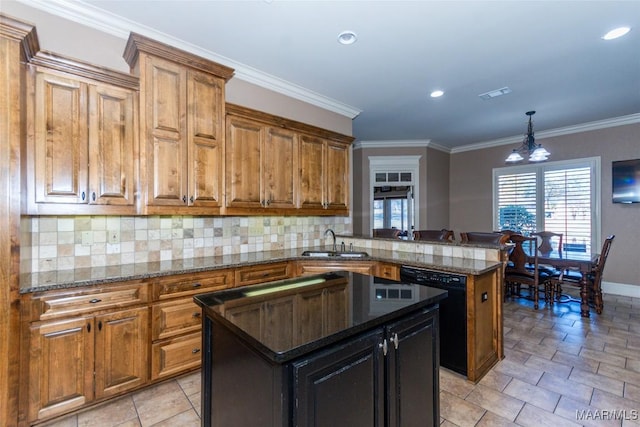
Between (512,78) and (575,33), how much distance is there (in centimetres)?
85

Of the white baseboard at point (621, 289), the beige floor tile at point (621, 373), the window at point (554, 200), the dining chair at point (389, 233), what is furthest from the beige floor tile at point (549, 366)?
the white baseboard at point (621, 289)

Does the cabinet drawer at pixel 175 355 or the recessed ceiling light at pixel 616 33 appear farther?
the recessed ceiling light at pixel 616 33

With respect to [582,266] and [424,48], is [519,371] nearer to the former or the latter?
[582,266]

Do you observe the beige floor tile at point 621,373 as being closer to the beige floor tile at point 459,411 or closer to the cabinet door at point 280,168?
the beige floor tile at point 459,411

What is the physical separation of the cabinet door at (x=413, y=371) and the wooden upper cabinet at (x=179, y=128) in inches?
79.6

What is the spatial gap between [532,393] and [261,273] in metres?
2.41

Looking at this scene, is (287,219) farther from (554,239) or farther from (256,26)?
(554,239)

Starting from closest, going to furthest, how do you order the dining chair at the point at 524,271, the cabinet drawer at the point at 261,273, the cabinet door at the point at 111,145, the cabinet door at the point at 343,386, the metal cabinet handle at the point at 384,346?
the cabinet door at the point at 343,386 → the metal cabinet handle at the point at 384,346 → the cabinet door at the point at 111,145 → the cabinet drawer at the point at 261,273 → the dining chair at the point at 524,271

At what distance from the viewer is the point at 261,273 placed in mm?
2902

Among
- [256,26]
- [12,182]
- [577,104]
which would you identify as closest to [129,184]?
[12,182]

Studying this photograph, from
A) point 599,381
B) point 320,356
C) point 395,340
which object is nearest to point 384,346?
point 395,340

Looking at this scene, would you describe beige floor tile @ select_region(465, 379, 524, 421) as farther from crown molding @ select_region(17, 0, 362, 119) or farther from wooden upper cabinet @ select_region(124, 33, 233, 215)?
crown molding @ select_region(17, 0, 362, 119)

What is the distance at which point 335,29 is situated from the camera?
2.51 m

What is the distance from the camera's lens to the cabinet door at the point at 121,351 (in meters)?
2.02
